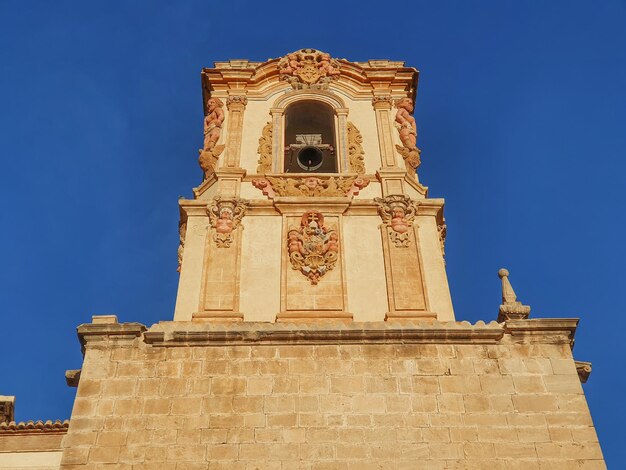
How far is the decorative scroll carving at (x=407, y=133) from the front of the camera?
1599 centimetres

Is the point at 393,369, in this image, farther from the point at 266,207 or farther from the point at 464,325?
the point at 266,207

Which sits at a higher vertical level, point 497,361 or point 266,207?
point 266,207

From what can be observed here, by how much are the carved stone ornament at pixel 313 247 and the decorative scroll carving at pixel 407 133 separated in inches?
94.2

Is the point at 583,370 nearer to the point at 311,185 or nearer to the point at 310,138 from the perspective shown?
the point at 311,185

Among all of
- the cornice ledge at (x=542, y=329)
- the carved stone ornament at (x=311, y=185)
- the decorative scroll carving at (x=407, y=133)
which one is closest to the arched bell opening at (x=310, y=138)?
the carved stone ornament at (x=311, y=185)

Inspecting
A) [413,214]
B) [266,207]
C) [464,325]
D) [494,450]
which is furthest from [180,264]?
[494,450]

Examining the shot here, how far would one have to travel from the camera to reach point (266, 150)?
636 inches

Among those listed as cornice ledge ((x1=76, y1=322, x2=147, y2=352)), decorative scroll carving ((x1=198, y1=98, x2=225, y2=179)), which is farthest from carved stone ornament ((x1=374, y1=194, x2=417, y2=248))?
cornice ledge ((x1=76, y1=322, x2=147, y2=352))

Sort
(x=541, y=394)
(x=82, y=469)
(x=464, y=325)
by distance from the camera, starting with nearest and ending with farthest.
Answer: (x=82, y=469), (x=541, y=394), (x=464, y=325)

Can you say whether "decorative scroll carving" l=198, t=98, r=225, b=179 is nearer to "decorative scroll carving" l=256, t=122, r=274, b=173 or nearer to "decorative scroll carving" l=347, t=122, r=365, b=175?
"decorative scroll carving" l=256, t=122, r=274, b=173

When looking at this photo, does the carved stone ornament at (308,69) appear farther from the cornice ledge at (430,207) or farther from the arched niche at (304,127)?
the cornice ledge at (430,207)

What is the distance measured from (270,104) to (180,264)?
4.23 meters

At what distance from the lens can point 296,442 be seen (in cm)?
1079

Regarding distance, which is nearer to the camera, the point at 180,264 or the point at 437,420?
the point at 437,420
